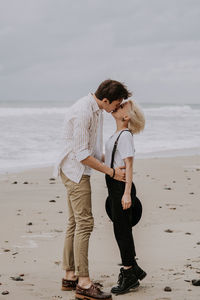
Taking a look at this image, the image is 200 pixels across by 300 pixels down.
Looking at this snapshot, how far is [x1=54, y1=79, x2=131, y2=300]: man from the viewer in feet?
13.9

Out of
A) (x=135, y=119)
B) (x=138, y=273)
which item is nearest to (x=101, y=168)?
(x=135, y=119)

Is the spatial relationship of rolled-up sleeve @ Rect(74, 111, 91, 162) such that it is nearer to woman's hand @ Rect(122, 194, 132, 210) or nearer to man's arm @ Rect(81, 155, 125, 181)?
man's arm @ Rect(81, 155, 125, 181)

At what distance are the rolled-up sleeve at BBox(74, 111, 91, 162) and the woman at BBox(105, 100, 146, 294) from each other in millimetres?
341

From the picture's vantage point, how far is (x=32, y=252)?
5.88 meters

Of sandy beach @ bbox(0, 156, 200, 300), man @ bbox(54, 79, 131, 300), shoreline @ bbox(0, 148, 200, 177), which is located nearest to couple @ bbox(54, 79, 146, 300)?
man @ bbox(54, 79, 131, 300)

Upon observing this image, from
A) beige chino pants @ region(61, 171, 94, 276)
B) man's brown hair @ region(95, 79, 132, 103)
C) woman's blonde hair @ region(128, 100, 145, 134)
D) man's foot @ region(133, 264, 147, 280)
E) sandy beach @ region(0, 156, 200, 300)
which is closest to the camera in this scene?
man's brown hair @ region(95, 79, 132, 103)

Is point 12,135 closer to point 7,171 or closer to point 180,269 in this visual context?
point 7,171

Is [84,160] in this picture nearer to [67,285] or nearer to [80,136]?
[80,136]

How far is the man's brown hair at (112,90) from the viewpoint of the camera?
4219mm

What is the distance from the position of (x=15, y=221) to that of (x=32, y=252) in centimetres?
159

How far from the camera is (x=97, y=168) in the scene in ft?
14.0

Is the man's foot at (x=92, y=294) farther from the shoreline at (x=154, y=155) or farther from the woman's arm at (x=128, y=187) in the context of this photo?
the shoreline at (x=154, y=155)

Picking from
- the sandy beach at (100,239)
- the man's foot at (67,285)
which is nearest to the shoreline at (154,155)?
the sandy beach at (100,239)

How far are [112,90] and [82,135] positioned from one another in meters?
0.44
